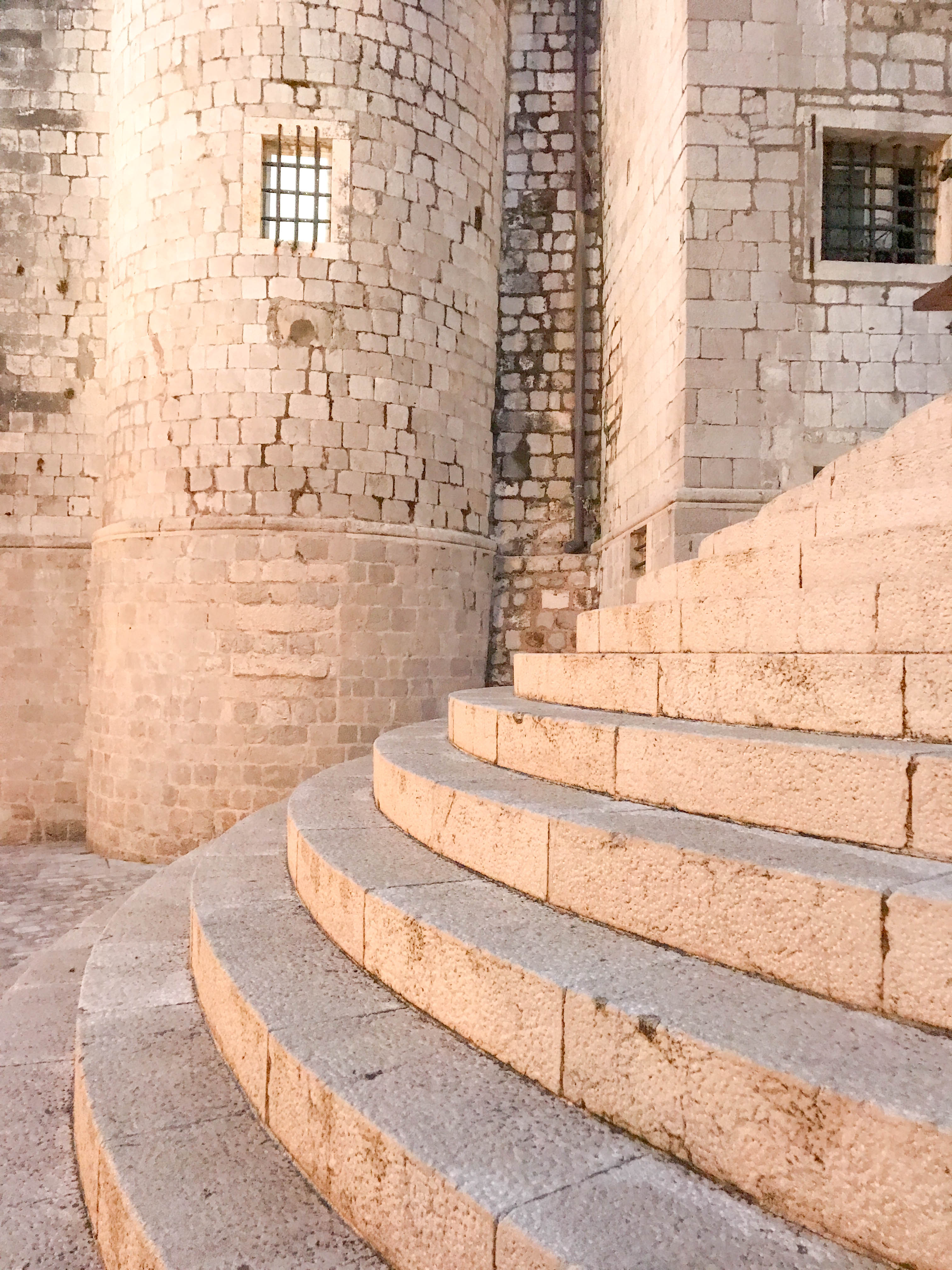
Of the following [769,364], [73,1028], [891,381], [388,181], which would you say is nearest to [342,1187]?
[73,1028]

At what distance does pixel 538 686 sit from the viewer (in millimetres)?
3779

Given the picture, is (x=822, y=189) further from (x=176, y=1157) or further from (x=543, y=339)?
(x=176, y=1157)

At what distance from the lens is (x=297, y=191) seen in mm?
7406

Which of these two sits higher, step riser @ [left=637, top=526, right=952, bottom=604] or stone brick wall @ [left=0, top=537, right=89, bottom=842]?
step riser @ [left=637, top=526, right=952, bottom=604]

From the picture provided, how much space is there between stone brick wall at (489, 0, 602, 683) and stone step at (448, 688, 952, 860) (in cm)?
583

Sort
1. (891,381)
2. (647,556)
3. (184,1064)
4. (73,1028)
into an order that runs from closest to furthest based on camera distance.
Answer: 1. (184,1064)
2. (73,1028)
3. (891,381)
4. (647,556)

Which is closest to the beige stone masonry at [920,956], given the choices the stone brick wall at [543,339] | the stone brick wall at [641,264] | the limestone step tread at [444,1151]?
the limestone step tread at [444,1151]

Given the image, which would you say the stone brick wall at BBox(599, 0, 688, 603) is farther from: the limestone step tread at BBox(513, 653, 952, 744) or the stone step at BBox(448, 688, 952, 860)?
the stone step at BBox(448, 688, 952, 860)

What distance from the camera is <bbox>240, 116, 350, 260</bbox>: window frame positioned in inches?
285

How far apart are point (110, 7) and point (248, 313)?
4.35 m

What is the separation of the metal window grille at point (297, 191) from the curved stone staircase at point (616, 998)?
6.41 m

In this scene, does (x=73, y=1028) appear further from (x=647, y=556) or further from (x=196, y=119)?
(x=196, y=119)

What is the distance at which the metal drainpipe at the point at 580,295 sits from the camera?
870cm

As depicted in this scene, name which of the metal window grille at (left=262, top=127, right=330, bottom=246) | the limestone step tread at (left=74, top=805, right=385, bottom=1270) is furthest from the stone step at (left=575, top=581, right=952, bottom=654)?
the metal window grille at (left=262, top=127, right=330, bottom=246)
